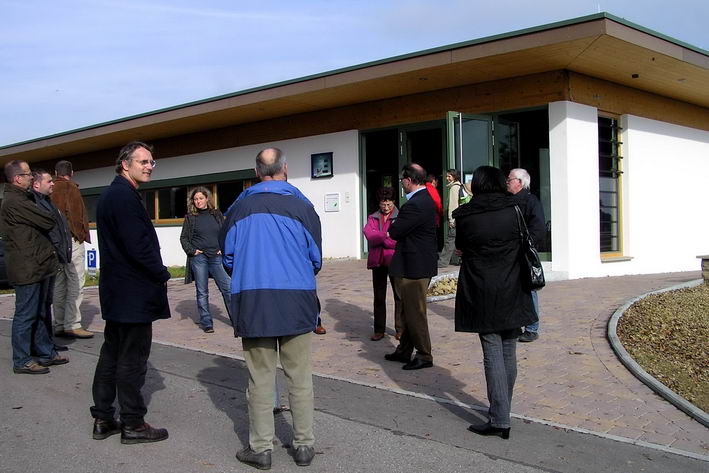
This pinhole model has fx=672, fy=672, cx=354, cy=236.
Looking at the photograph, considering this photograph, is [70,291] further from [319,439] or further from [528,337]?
[528,337]

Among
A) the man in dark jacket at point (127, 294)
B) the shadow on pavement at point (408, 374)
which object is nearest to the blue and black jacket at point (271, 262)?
the man in dark jacket at point (127, 294)

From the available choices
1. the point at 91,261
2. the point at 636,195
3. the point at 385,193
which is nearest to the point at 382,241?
the point at 385,193

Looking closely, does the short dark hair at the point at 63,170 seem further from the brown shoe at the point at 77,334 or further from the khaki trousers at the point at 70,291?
the brown shoe at the point at 77,334

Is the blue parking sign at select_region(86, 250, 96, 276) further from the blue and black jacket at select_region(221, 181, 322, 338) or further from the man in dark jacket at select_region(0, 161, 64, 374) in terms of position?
the blue and black jacket at select_region(221, 181, 322, 338)

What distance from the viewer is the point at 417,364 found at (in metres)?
6.68

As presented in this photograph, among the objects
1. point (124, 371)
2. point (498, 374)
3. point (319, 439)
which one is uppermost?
point (124, 371)

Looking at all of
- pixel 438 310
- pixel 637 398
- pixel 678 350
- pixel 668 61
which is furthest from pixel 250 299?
pixel 668 61

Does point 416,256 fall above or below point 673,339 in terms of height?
above

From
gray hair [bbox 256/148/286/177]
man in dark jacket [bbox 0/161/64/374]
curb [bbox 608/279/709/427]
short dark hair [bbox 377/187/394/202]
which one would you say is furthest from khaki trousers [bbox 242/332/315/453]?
short dark hair [bbox 377/187/394/202]

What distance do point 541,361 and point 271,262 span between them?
3728 millimetres

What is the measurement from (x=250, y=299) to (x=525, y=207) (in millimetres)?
3821

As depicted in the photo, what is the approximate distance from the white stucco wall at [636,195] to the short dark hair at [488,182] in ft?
28.4

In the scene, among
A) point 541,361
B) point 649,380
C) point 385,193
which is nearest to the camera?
point 649,380

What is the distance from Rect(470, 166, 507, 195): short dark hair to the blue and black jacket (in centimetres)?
134
